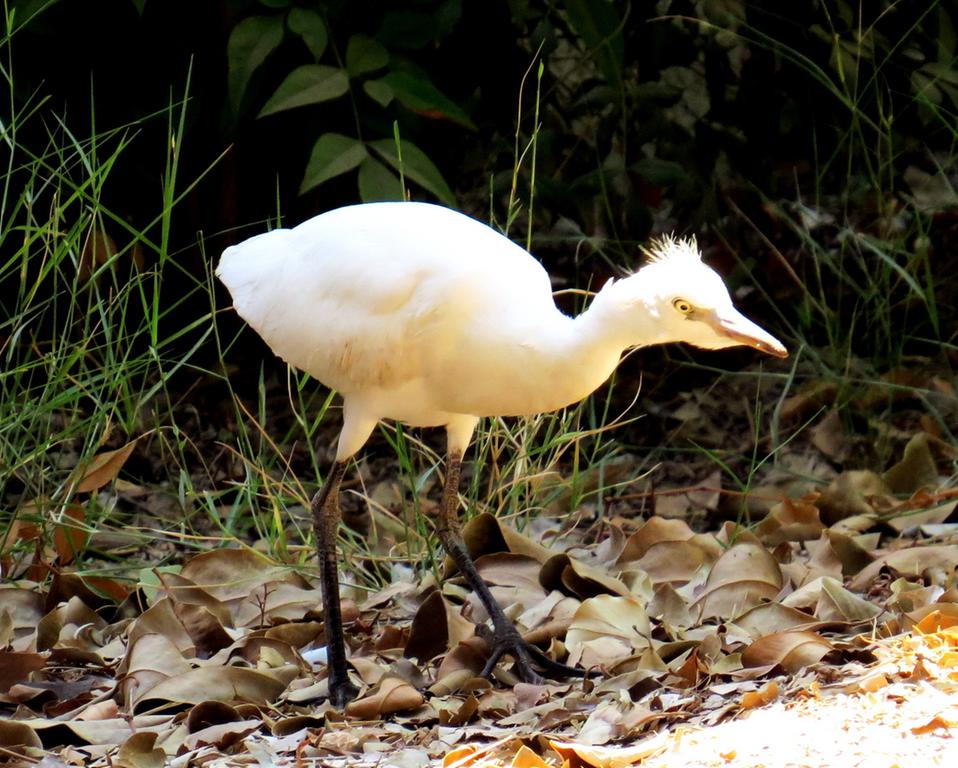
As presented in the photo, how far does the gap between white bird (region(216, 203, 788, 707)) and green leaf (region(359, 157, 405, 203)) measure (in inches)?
30.1

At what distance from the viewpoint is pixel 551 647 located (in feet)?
10.3

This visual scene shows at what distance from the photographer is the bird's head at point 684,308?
106 inches

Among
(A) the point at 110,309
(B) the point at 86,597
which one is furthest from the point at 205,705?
(A) the point at 110,309

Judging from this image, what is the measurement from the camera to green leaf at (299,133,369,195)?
390 cm

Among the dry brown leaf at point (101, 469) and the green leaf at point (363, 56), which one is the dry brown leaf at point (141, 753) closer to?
the dry brown leaf at point (101, 469)

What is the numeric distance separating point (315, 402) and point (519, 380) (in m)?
2.19

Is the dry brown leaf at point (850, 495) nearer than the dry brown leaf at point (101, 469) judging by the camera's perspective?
No

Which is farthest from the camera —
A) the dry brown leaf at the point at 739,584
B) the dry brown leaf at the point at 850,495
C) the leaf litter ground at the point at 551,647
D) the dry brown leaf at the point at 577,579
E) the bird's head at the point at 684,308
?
the dry brown leaf at the point at 850,495

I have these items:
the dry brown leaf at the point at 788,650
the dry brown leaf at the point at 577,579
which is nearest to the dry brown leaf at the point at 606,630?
the dry brown leaf at the point at 577,579

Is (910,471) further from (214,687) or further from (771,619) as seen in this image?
(214,687)

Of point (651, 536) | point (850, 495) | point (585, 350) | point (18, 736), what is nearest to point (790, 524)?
point (850, 495)

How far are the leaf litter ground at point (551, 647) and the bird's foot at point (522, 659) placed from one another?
0.03 metres

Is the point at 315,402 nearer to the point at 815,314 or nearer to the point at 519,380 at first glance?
the point at 815,314

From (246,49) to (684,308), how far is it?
5.73 ft
